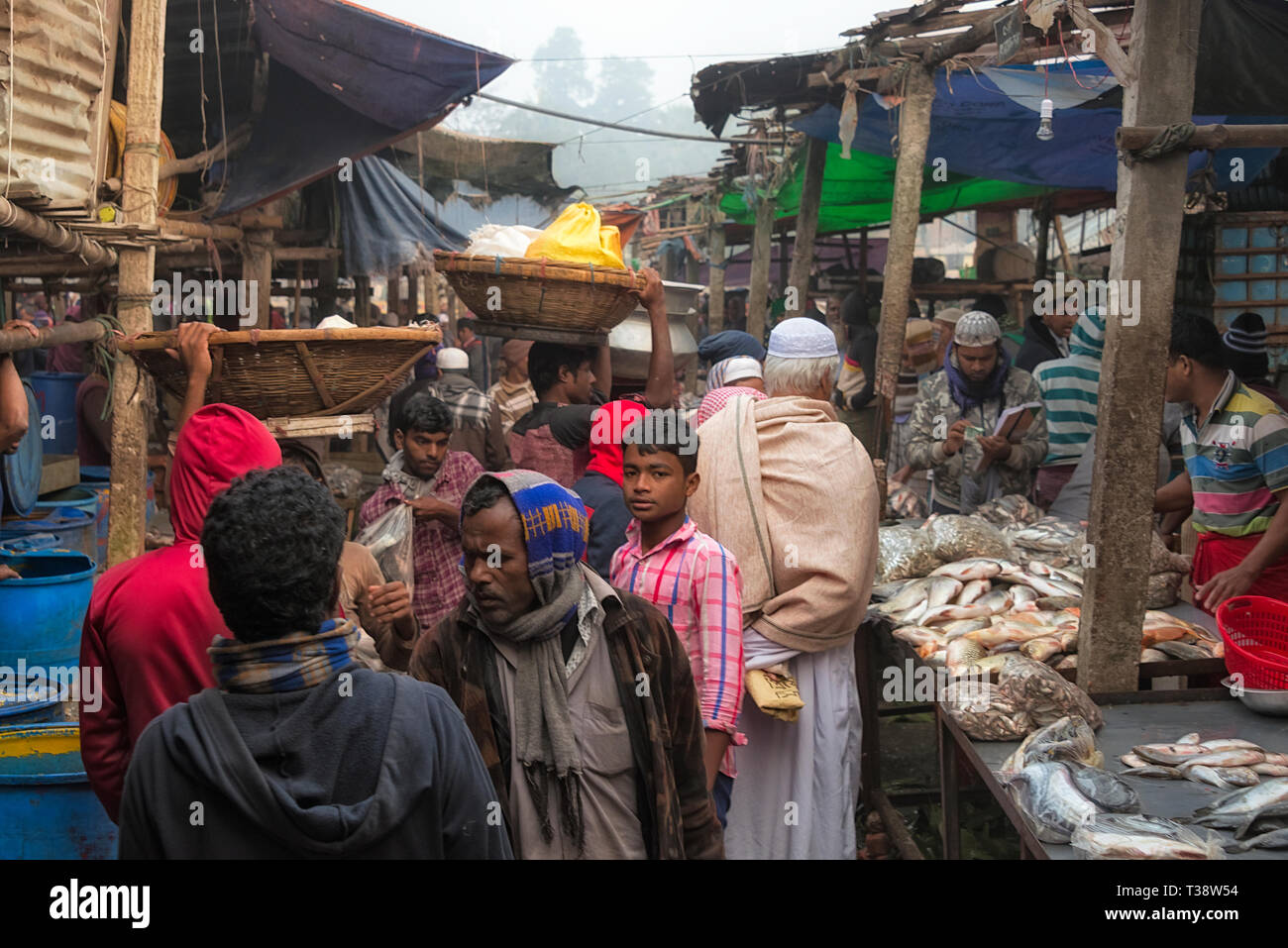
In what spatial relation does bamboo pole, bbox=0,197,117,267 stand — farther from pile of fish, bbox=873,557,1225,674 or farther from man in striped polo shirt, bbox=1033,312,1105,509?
man in striped polo shirt, bbox=1033,312,1105,509

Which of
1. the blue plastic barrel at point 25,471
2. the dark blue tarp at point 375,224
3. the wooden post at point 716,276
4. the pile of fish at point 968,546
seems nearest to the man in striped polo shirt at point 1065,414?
the pile of fish at point 968,546

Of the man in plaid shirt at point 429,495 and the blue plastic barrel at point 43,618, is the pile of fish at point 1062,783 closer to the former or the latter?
the man in plaid shirt at point 429,495

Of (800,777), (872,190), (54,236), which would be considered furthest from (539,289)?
(872,190)

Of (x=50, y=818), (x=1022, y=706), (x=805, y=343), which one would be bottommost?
(x=50, y=818)

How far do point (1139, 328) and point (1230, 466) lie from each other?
3.39 ft

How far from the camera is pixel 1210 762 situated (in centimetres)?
310

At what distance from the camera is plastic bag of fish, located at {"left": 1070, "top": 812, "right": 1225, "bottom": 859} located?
257 cm

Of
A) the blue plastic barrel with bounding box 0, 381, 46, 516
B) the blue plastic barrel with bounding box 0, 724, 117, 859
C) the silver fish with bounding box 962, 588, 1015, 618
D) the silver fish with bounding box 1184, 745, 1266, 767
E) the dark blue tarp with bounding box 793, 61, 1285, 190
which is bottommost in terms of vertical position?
A: the blue plastic barrel with bounding box 0, 724, 117, 859

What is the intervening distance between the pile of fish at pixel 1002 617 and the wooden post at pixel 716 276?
1206 centimetres

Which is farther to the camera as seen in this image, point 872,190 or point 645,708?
point 872,190

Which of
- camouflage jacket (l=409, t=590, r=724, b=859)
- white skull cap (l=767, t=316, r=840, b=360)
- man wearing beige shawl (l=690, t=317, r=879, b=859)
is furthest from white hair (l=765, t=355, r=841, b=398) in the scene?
camouflage jacket (l=409, t=590, r=724, b=859)

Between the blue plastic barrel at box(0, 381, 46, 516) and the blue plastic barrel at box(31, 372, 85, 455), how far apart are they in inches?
94.9

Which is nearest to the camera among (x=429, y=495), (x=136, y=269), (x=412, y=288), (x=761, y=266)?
(x=136, y=269)

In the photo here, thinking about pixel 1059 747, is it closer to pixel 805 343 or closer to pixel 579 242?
pixel 805 343
